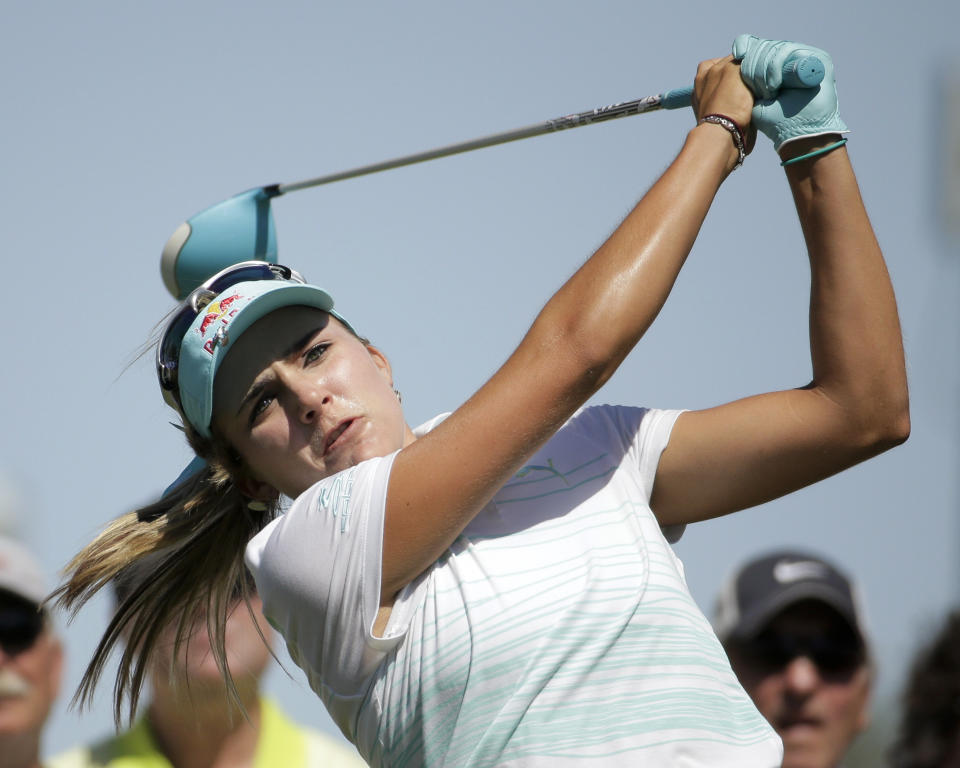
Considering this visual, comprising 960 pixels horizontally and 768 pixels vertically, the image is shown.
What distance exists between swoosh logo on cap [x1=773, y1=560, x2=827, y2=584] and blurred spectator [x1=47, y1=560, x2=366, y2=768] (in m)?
1.37

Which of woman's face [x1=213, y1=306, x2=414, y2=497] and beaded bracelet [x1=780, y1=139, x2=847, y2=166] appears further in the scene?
woman's face [x1=213, y1=306, x2=414, y2=497]

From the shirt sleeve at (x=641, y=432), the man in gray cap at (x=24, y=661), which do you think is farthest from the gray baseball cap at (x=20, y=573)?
the shirt sleeve at (x=641, y=432)

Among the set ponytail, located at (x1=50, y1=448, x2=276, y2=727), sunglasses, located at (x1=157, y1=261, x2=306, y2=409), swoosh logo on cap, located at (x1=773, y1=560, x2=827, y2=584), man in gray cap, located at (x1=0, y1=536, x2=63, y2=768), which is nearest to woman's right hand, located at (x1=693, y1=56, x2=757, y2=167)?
sunglasses, located at (x1=157, y1=261, x2=306, y2=409)

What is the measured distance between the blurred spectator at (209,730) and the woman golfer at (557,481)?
0.92 m

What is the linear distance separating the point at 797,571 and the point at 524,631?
6.03 ft

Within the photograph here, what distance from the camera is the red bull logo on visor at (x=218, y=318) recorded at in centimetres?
309

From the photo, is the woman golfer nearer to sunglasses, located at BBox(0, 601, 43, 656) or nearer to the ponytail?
the ponytail

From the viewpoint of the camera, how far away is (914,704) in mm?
4137

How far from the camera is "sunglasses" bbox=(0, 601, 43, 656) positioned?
4.07 meters

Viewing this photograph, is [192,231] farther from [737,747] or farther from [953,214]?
[953,214]

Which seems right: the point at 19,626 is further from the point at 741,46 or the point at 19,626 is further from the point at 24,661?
the point at 741,46

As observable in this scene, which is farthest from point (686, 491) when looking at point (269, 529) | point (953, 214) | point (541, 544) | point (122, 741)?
point (953, 214)

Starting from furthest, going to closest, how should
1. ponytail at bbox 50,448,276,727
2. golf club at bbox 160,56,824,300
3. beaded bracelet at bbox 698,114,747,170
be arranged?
golf club at bbox 160,56,824,300 → ponytail at bbox 50,448,276,727 → beaded bracelet at bbox 698,114,747,170

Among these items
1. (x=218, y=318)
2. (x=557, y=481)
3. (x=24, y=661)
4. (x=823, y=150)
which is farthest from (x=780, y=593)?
(x=24, y=661)
